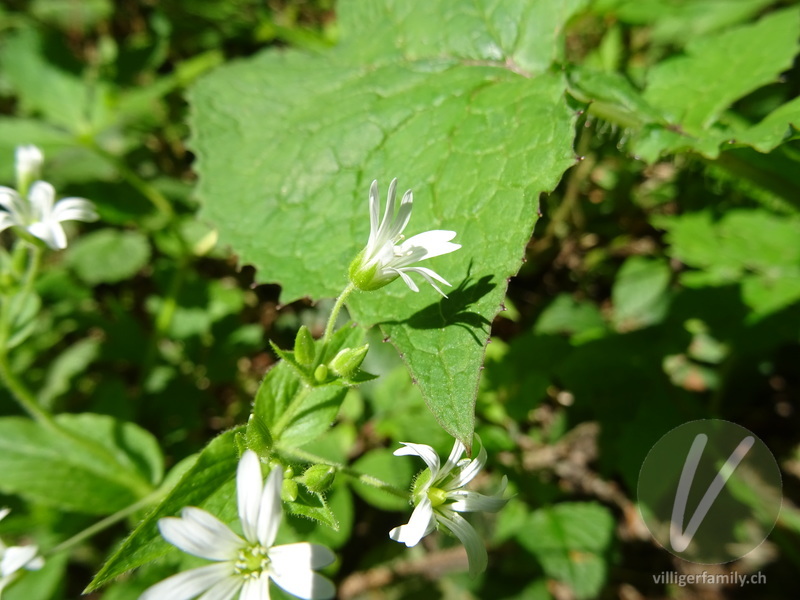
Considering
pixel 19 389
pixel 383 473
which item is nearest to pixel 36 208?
pixel 19 389

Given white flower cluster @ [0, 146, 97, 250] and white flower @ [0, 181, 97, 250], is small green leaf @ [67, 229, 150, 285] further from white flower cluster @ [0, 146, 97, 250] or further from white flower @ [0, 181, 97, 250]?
white flower @ [0, 181, 97, 250]

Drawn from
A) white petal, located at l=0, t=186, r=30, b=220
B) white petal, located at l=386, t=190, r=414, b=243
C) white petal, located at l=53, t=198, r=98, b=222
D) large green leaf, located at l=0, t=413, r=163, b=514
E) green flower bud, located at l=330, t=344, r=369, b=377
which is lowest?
large green leaf, located at l=0, t=413, r=163, b=514

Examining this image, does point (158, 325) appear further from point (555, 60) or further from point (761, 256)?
point (761, 256)

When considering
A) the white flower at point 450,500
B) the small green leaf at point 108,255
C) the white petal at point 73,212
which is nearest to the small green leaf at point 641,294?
the white flower at point 450,500

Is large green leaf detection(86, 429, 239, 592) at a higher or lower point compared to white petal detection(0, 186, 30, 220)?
lower

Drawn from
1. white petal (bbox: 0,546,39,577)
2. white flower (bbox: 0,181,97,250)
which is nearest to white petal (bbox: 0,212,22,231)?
white flower (bbox: 0,181,97,250)

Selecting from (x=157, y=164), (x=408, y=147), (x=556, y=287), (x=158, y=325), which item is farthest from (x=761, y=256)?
(x=157, y=164)
